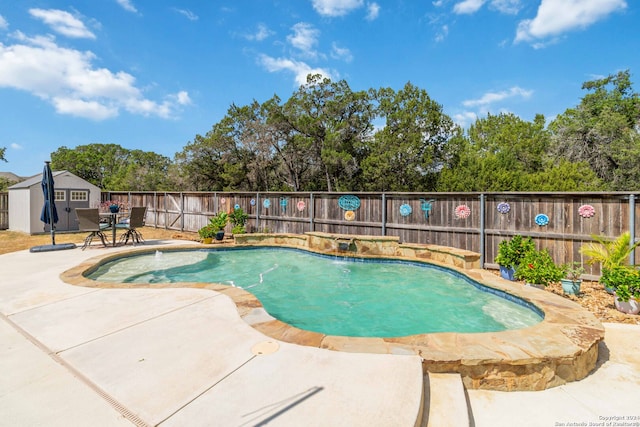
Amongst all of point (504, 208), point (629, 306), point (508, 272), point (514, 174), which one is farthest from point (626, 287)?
point (514, 174)

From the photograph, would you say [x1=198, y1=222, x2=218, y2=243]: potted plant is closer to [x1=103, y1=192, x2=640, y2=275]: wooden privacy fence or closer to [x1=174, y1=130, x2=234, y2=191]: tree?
[x1=103, y1=192, x2=640, y2=275]: wooden privacy fence

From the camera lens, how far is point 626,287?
14.4 feet

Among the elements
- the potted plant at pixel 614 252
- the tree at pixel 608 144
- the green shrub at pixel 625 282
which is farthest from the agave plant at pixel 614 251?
the tree at pixel 608 144

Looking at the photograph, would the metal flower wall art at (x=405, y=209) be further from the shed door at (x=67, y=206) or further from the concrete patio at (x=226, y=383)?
the shed door at (x=67, y=206)

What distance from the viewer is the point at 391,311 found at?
506cm

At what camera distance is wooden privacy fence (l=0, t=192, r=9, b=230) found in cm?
1326

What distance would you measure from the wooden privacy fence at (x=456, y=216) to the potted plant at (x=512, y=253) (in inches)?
29.1

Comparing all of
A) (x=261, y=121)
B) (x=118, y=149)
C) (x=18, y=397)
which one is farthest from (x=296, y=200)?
(x=118, y=149)

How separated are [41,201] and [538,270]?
652 inches

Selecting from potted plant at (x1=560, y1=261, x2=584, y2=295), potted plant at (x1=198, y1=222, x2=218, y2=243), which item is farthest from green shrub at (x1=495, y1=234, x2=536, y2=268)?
potted plant at (x1=198, y1=222, x2=218, y2=243)

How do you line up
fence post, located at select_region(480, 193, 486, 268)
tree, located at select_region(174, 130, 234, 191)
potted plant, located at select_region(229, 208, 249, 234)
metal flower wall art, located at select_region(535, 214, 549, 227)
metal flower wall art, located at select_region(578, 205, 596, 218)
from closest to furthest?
metal flower wall art, located at select_region(578, 205, 596, 218) → metal flower wall art, located at select_region(535, 214, 549, 227) → fence post, located at select_region(480, 193, 486, 268) → potted plant, located at select_region(229, 208, 249, 234) → tree, located at select_region(174, 130, 234, 191)

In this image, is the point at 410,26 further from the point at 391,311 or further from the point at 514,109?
the point at 514,109

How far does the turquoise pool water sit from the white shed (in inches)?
280

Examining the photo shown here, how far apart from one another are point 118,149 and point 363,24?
183ft
